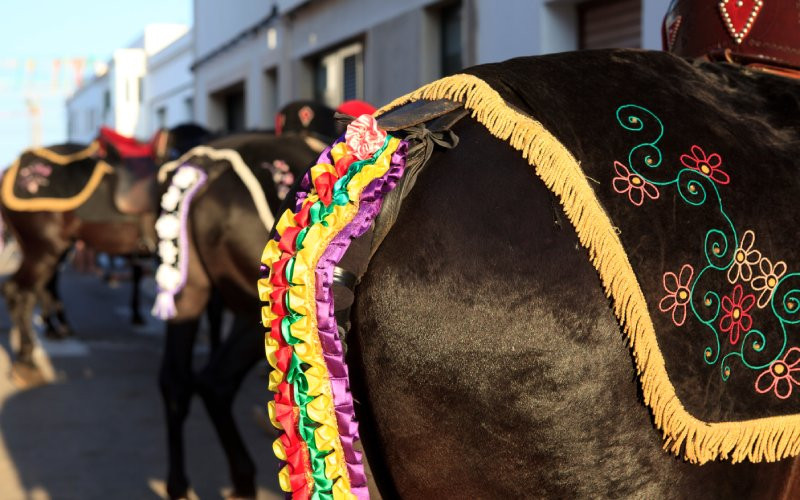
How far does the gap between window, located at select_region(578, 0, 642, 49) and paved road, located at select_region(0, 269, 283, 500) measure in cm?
382

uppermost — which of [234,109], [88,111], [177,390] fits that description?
[88,111]

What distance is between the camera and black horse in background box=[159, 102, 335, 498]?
Answer: 4496 millimetres

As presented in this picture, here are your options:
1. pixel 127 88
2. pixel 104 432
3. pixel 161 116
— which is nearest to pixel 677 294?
pixel 104 432

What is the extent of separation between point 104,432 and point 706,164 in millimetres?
5289

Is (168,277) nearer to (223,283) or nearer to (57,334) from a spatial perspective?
(223,283)

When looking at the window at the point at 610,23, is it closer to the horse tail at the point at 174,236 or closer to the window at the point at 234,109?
the horse tail at the point at 174,236

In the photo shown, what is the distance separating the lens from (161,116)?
2531 cm

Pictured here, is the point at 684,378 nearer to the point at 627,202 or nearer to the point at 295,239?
the point at 627,202

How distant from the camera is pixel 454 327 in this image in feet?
4.79

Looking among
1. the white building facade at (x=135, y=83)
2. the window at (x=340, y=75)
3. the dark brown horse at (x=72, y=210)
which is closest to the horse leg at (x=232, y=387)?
the dark brown horse at (x=72, y=210)

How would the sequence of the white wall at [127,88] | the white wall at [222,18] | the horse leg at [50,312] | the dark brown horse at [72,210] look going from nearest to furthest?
1. the dark brown horse at [72,210]
2. the horse leg at [50,312]
3. the white wall at [222,18]
4. the white wall at [127,88]

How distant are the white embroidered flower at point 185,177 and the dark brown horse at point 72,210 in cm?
331

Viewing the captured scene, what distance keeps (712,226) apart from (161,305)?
10.9ft

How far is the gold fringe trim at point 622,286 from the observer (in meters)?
1.46
